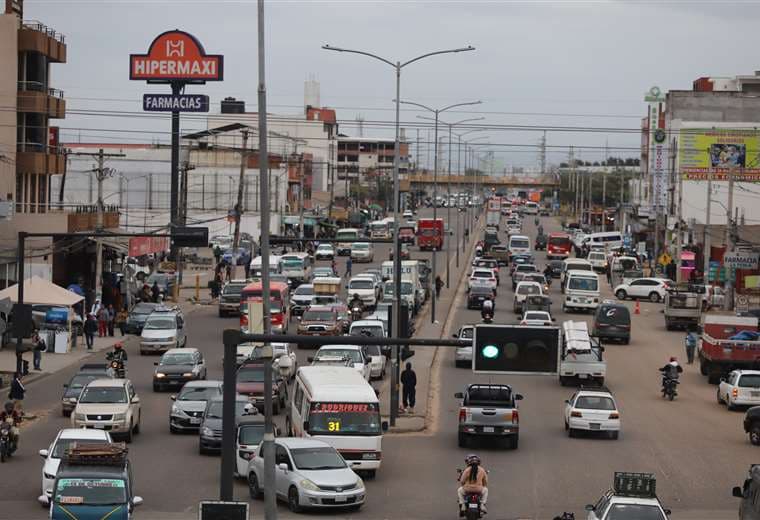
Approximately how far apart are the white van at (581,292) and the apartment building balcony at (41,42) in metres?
29.5

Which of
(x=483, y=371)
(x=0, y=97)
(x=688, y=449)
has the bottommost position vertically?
(x=688, y=449)

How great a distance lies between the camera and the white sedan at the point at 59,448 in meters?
26.9

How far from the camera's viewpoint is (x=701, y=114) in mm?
139375

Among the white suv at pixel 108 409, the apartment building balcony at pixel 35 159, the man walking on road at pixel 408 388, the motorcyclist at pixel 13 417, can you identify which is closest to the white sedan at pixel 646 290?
the apartment building balcony at pixel 35 159

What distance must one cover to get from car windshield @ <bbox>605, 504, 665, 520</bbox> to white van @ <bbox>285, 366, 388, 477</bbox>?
9.17m

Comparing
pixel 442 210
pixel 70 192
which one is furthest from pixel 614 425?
pixel 442 210

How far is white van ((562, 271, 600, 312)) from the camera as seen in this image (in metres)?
72.1

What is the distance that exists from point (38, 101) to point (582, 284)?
2942 cm

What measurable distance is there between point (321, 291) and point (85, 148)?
104 m

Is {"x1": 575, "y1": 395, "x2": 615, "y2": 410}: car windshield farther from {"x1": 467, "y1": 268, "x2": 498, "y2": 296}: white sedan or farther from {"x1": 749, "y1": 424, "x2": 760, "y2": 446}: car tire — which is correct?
{"x1": 467, "y1": 268, "x2": 498, "y2": 296}: white sedan

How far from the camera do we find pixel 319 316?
55719mm

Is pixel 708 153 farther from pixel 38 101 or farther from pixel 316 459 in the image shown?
pixel 316 459

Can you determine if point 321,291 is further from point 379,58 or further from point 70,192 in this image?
point 70,192

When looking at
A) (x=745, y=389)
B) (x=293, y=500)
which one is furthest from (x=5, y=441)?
(x=745, y=389)
